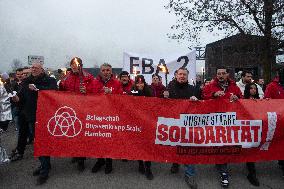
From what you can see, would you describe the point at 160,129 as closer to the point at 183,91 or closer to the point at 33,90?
the point at 183,91

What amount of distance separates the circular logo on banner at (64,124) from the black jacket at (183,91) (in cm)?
184

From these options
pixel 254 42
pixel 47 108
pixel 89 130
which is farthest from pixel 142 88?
pixel 254 42

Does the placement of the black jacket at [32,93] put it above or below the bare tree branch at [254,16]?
below

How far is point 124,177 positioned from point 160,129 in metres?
1.13

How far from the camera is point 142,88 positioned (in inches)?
298

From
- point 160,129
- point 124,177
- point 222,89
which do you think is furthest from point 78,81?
point 222,89

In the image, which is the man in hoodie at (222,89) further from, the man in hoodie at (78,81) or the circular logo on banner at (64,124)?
the circular logo on banner at (64,124)

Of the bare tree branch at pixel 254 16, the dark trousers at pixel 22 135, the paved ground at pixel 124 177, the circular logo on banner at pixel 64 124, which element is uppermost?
the bare tree branch at pixel 254 16

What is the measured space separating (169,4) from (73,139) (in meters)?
21.2

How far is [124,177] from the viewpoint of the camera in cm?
692

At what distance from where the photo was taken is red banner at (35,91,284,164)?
22.1ft

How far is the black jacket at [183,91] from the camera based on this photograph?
6977 millimetres

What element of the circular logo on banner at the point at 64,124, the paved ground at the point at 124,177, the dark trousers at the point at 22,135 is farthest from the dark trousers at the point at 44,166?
the dark trousers at the point at 22,135

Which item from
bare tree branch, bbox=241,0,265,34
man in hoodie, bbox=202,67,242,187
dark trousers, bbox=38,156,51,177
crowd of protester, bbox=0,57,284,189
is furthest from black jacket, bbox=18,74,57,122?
bare tree branch, bbox=241,0,265,34
